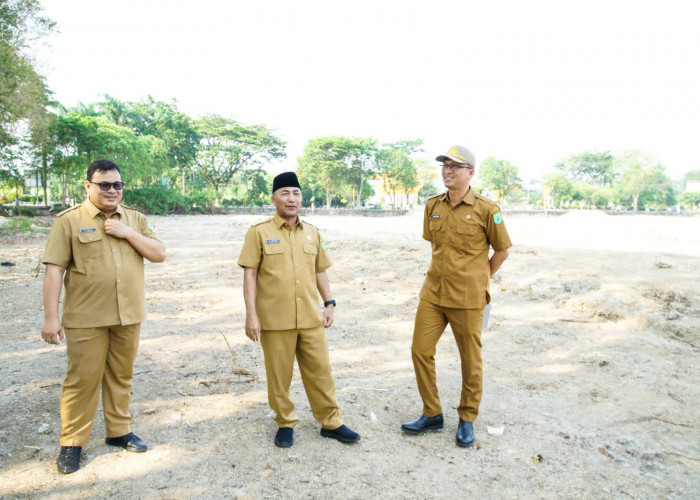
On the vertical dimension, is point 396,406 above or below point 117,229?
below

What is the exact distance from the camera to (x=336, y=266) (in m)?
10.5

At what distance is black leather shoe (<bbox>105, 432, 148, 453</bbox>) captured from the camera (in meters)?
2.99

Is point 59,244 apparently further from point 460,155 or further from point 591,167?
point 591,167

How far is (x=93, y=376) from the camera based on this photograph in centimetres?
278

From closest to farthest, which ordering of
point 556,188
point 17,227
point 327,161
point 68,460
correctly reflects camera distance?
1. point 68,460
2. point 17,227
3. point 327,161
4. point 556,188

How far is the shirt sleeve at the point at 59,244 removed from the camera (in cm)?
266

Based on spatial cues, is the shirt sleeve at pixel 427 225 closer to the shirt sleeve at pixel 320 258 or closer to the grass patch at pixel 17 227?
the shirt sleeve at pixel 320 258

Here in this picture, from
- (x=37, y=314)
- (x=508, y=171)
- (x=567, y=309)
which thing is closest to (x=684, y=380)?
(x=567, y=309)

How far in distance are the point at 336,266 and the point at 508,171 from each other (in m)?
50.1

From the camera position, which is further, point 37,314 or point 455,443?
point 37,314

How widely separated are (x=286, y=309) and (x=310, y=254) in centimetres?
43

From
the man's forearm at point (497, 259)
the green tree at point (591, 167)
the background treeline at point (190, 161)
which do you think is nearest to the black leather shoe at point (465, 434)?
the man's forearm at point (497, 259)

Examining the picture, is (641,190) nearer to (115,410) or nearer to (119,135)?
(119,135)

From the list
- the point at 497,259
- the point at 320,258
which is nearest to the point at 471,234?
the point at 497,259
